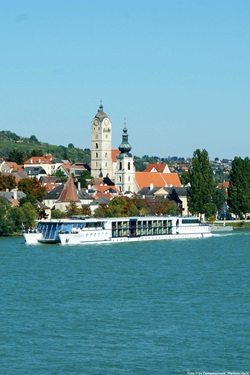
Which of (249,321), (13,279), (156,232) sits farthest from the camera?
(156,232)

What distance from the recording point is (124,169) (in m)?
98.0

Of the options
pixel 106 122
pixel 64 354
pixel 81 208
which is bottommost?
pixel 64 354

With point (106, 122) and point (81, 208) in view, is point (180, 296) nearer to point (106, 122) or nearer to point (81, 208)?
point (81, 208)

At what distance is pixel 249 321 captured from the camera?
2672 cm

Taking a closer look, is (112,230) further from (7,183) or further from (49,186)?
(49,186)

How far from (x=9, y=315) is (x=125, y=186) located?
A: 7029 centimetres

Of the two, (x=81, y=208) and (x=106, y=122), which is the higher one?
(x=106, y=122)

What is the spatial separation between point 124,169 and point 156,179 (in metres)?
6.19

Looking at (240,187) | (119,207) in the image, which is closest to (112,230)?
(119,207)

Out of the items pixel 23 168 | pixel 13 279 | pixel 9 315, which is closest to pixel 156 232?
pixel 13 279

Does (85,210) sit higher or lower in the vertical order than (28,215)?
higher

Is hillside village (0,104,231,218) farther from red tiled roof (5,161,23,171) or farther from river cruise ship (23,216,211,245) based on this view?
river cruise ship (23,216,211,245)

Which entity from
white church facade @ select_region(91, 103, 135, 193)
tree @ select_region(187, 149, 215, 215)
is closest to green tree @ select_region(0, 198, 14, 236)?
tree @ select_region(187, 149, 215, 215)

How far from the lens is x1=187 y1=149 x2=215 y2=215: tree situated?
261ft
